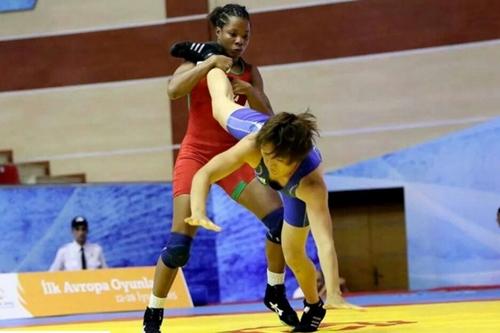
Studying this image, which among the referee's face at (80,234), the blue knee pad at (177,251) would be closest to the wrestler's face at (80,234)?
the referee's face at (80,234)

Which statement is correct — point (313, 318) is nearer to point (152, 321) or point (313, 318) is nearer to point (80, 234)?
point (152, 321)

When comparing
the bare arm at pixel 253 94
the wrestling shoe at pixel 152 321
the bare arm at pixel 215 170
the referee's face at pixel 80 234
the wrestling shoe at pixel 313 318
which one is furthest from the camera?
the referee's face at pixel 80 234

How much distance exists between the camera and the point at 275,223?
4.64 metres

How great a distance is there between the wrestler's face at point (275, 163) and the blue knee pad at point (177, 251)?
626mm

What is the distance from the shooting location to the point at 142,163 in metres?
11.1

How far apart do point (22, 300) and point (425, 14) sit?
5.24 m

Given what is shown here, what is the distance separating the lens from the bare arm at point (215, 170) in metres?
3.69

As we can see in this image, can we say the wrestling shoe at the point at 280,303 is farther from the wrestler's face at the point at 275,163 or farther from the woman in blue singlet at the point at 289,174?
the wrestler's face at the point at 275,163

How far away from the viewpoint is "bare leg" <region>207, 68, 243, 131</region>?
170 inches

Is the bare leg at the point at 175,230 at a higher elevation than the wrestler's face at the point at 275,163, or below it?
below

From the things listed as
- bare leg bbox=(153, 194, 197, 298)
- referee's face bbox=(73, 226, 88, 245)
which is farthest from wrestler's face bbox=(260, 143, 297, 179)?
referee's face bbox=(73, 226, 88, 245)

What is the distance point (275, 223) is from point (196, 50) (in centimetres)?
92

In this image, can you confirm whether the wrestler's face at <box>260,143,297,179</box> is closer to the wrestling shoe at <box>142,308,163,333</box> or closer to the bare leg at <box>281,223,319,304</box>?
the bare leg at <box>281,223,319,304</box>

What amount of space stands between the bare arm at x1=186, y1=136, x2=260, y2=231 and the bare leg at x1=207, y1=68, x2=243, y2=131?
418mm
